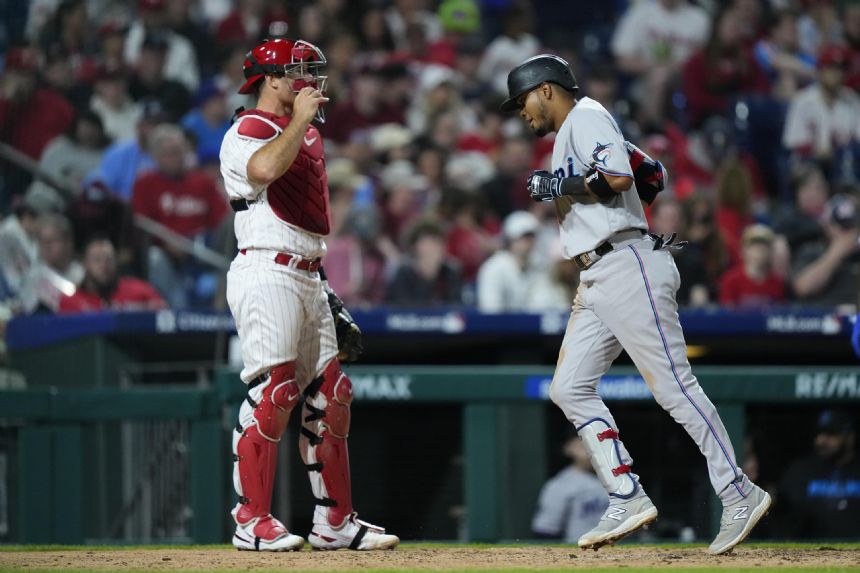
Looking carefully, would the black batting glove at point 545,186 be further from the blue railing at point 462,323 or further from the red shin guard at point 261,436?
the blue railing at point 462,323

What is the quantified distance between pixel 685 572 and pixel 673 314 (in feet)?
3.21

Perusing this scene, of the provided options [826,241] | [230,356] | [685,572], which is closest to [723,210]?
[826,241]

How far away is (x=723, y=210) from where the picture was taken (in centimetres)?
1050

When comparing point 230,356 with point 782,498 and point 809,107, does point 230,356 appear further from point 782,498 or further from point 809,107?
point 809,107

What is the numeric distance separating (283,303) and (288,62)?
Answer: 2.87ft

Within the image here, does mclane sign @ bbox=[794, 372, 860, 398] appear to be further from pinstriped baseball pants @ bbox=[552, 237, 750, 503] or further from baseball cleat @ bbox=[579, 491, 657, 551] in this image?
baseball cleat @ bbox=[579, 491, 657, 551]

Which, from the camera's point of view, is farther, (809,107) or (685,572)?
(809,107)

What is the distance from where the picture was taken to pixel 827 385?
6.89 metres

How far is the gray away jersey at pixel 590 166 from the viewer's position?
187 inches

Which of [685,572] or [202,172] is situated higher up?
[202,172]

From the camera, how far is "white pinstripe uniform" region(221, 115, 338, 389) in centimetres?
495

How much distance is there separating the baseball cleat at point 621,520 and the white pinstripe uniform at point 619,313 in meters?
0.04

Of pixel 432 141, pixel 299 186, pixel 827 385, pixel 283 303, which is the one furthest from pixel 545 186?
pixel 432 141

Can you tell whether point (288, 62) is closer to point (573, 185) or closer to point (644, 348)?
point (573, 185)
